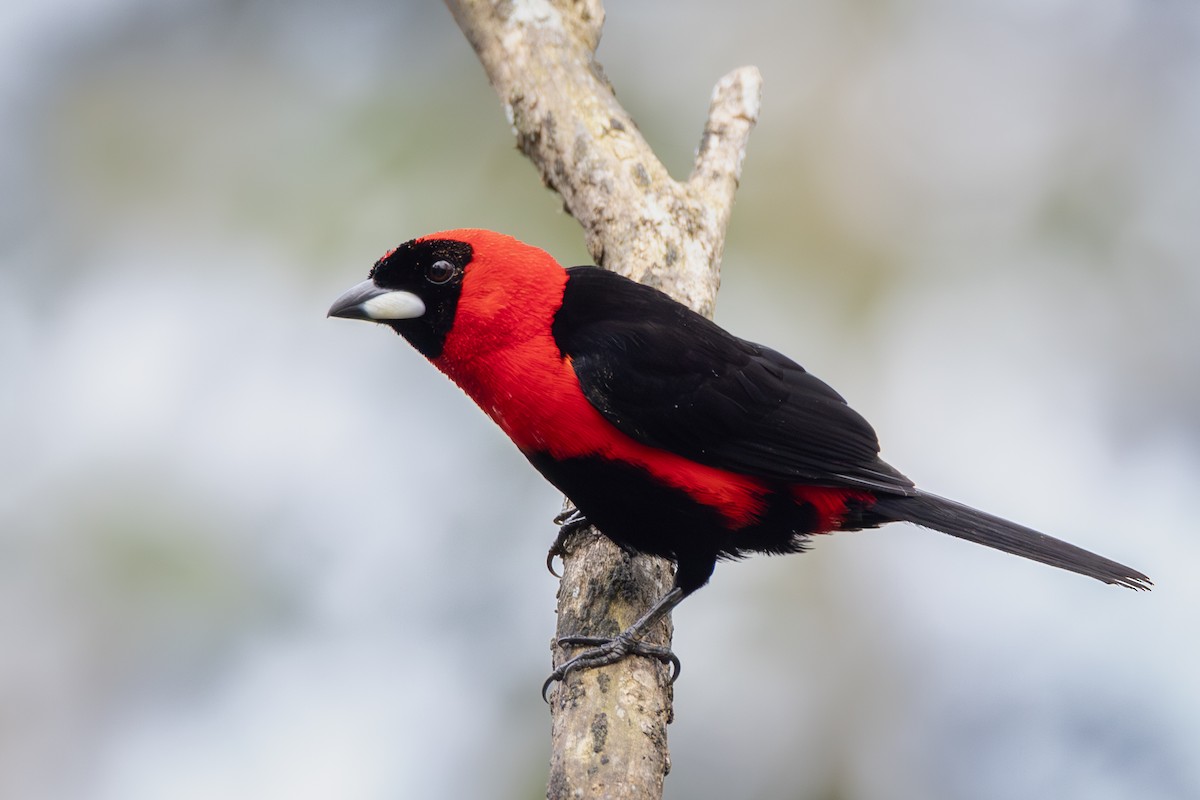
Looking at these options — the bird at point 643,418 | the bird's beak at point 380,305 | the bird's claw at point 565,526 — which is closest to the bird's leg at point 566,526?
the bird's claw at point 565,526

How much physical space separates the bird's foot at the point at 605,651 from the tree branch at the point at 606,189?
0.02 m

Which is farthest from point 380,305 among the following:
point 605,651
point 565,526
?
point 605,651

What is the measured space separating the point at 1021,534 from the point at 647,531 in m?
0.95

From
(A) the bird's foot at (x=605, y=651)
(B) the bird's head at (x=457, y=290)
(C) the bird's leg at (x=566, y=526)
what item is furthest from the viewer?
(C) the bird's leg at (x=566, y=526)

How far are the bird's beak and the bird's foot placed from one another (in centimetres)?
86

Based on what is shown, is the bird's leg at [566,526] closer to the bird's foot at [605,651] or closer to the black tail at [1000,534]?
the bird's foot at [605,651]

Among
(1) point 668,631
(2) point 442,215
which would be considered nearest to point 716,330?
(1) point 668,631

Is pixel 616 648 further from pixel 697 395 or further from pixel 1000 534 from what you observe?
pixel 1000 534

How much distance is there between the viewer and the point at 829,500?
9.86 feet

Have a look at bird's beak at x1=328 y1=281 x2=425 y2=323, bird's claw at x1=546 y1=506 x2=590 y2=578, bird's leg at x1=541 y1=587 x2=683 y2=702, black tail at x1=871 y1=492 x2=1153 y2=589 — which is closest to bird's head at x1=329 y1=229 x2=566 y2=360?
bird's beak at x1=328 y1=281 x2=425 y2=323

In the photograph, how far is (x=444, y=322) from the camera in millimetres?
2879

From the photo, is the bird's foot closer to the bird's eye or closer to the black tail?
the black tail

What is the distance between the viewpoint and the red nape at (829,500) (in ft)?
9.78

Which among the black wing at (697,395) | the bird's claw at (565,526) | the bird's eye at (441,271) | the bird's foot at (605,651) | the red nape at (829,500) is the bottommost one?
the bird's foot at (605,651)
